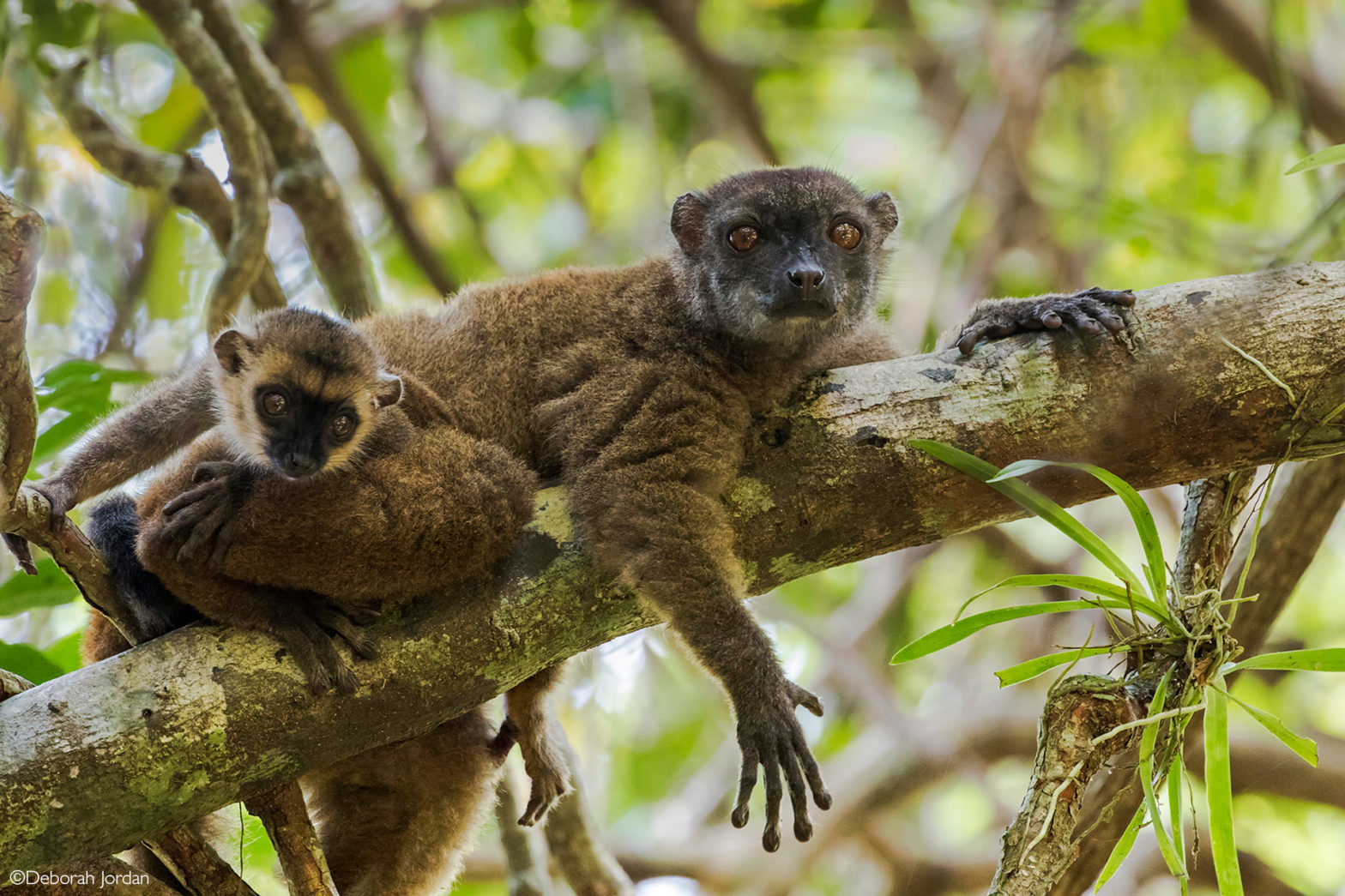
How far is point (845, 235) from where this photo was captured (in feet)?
14.9

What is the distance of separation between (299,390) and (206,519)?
1.98 ft

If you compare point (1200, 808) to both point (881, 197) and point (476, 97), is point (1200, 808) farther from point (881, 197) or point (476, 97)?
point (476, 97)

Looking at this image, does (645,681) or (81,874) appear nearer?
(81,874)

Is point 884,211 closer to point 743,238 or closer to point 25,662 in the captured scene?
point 743,238

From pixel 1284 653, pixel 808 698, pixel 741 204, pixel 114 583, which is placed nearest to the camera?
pixel 1284 653

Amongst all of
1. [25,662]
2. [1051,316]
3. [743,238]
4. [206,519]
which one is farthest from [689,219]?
[25,662]

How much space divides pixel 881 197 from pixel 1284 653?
2636mm

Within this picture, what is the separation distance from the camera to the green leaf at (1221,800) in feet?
9.50

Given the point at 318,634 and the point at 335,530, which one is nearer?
the point at 318,634

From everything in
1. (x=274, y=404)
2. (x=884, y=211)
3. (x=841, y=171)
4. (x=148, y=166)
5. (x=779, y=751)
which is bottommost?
(x=779, y=751)

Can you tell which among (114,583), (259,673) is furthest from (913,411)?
(114,583)

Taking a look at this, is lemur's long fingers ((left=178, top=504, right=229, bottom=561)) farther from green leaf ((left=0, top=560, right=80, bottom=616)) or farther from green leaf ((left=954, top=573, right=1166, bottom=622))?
green leaf ((left=954, top=573, right=1166, bottom=622))

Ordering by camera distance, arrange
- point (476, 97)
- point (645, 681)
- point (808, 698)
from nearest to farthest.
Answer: point (808, 698), point (645, 681), point (476, 97)

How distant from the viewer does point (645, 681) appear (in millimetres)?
8453
